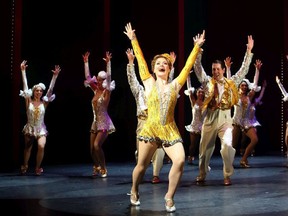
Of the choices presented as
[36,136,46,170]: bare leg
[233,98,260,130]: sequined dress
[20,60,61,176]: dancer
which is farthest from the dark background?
[233,98,260,130]: sequined dress

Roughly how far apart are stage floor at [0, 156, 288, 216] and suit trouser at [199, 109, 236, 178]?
283 mm

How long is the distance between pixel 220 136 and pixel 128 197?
1569 mm

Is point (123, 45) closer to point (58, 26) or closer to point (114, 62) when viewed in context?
point (114, 62)

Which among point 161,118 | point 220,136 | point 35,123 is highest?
point 161,118

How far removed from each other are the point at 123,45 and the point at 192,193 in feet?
18.4

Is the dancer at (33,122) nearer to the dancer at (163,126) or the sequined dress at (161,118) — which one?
the dancer at (163,126)

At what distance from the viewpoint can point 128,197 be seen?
5.33m

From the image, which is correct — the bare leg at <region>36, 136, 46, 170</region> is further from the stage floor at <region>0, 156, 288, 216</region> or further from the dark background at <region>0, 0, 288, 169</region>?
the dark background at <region>0, 0, 288, 169</region>

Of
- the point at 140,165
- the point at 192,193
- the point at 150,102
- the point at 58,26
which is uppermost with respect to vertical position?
the point at 58,26

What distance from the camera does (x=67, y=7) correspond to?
32.6 ft

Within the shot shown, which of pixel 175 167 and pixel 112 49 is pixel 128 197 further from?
pixel 112 49

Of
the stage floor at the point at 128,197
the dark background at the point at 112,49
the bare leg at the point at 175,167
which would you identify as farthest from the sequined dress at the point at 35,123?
the bare leg at the point at 175,167

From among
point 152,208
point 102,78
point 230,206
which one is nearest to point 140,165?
point 152,208

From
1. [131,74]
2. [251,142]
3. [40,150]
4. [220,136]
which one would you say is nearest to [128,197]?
[131,74]
